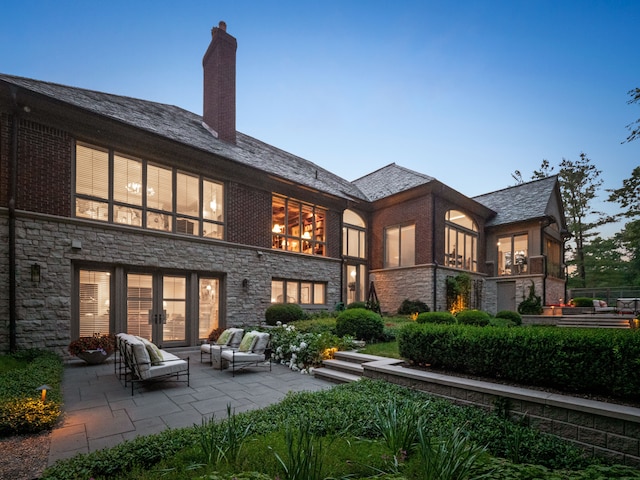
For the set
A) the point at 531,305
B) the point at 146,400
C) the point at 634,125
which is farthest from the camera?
the point at 531,305

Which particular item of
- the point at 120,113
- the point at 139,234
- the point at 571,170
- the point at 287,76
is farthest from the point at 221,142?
the point at 287,76

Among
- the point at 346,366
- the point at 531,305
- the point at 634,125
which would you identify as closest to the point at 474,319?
the point at 346,366

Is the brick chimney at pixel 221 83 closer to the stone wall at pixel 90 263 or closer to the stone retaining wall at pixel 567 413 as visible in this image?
the stone wall at pixel 90 263

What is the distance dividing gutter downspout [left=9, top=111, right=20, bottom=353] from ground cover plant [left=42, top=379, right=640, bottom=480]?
6639 mm

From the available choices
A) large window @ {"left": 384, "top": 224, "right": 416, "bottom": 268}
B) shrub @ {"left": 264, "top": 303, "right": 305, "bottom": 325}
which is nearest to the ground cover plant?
shrub @ {"left": 264, "top": 303, "right": 305, "bottom": 325}

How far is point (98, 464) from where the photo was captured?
3090 mm

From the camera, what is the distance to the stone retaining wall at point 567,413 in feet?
11.8

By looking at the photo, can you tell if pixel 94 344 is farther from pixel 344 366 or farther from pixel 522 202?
pixel 522 202

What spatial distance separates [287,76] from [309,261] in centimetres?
6794

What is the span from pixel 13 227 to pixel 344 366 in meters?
8.61

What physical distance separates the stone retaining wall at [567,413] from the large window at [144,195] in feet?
29.7

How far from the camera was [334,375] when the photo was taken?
23.8 feet

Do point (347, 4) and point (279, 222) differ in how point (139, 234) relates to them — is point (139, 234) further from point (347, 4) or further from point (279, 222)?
point (347, 4)

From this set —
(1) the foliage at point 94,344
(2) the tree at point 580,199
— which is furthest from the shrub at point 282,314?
(2) the tree at point 580,199
